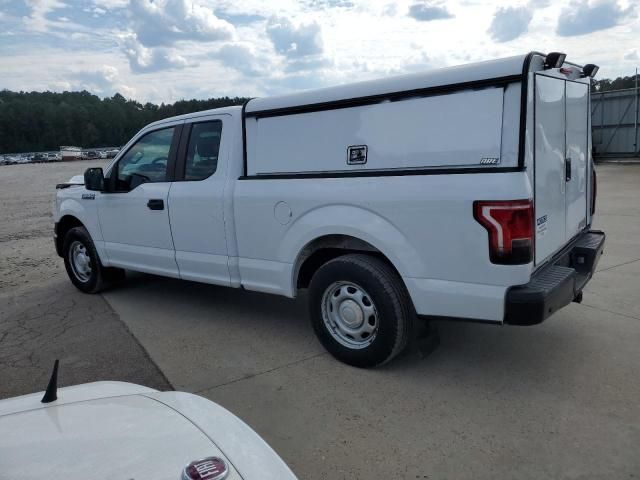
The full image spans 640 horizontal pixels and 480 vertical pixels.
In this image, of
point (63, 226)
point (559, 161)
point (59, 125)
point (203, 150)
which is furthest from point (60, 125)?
point (559, 161)

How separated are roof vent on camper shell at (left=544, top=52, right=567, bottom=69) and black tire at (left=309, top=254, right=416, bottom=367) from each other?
1593mm

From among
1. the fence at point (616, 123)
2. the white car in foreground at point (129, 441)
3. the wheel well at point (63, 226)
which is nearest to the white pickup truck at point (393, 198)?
the wheel well at point (63, 226)

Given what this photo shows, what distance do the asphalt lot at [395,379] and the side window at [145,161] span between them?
1.32 meters

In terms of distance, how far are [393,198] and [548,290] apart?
3.52 ft

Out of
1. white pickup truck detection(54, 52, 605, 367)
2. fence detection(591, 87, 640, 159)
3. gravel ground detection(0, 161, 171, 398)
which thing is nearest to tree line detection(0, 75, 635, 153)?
fence detection(591, 87, 640, 159)

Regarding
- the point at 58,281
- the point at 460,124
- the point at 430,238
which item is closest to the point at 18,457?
the point at 430,238

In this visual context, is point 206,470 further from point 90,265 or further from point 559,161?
point 90,265

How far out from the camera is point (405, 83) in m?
3.39

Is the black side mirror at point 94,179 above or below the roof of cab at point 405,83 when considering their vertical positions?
below

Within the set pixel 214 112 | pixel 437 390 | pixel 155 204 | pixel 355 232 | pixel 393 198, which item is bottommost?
pixel 437 390

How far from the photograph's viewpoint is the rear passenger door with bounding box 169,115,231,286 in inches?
177

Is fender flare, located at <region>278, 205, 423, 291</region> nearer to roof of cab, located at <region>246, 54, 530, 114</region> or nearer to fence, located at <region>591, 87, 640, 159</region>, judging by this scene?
roof of cab, located at <region>246, 54, 530, 114</region>

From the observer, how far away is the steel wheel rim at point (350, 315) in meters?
3.71

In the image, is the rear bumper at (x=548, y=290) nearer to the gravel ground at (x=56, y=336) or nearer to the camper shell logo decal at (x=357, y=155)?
the camper shell logo decal at (x=357, y=155)
